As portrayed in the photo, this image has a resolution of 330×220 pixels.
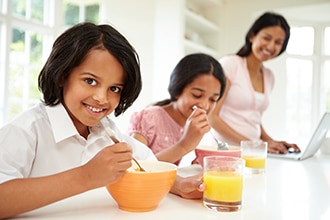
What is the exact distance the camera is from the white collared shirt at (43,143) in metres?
0.73

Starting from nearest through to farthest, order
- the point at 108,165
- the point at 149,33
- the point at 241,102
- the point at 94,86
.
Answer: the point at 108,165 < the point at 94,86 < the point at 241,102 < the point at 149,33

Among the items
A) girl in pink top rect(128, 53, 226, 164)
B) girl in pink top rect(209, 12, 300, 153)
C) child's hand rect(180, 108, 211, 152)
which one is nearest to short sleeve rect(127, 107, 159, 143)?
girl in pink top rect(128, 53, 226, 164)

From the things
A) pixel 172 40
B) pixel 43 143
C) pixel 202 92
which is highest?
pixel 172 40

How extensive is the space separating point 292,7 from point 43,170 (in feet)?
13.7

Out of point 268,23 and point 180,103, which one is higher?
point 268,23

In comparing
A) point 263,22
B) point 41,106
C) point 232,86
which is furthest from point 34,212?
point 263,22

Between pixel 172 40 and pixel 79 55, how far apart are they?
9.61ft

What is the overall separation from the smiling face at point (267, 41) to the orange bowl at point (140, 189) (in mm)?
1426

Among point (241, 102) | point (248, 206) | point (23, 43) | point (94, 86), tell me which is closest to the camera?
point (248, 206)

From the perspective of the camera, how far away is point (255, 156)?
117 cm


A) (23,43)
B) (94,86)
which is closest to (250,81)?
(94,86)

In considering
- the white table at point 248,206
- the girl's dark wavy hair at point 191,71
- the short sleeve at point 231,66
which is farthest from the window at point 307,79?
the white table at point 248,206

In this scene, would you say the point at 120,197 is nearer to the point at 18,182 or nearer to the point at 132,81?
the point at 18,182

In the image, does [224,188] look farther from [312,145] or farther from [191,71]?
[312,145]
